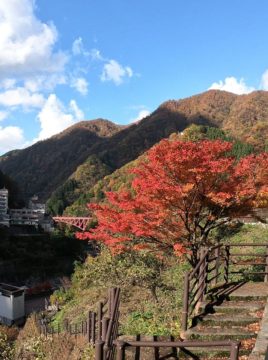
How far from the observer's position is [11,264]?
55281 millimetres

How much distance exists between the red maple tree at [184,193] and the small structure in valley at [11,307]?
72.8 ft

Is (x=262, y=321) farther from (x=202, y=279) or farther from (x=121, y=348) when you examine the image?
(x=121, y=348)

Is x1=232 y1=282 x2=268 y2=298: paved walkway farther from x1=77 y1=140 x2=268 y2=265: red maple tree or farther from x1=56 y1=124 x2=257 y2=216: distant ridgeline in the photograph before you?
x1=56 y1=124 x2=257 y2=216: distant ridgeline

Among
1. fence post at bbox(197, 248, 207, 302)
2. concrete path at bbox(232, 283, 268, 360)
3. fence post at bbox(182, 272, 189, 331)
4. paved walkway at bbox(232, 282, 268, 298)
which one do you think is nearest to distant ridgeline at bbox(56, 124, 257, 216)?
paved walkway at bbox(232, 282, 268, 298)

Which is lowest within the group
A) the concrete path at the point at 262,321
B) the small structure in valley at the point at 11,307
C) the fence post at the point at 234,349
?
the small structure in valley at the point at 11,307

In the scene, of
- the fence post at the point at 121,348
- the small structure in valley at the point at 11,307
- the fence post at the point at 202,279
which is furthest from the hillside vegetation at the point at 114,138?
the fence post at the point at 121,348

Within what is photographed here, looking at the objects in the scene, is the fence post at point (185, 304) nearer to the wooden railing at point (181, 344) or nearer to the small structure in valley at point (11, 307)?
the wooden railing at point (181, 344)

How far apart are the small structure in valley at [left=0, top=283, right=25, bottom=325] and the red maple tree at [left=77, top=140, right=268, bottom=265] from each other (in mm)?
22181

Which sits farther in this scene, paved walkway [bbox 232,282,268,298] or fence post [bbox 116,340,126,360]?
paved walkway [bbox 232,282,268,298]

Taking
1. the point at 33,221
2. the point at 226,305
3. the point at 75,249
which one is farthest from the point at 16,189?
the point at 226,305

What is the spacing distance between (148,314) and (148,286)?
3596 mm

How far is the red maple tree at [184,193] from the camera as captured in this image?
34.0 ft

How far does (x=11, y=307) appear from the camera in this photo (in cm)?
3062

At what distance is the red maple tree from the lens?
34.0 feet
